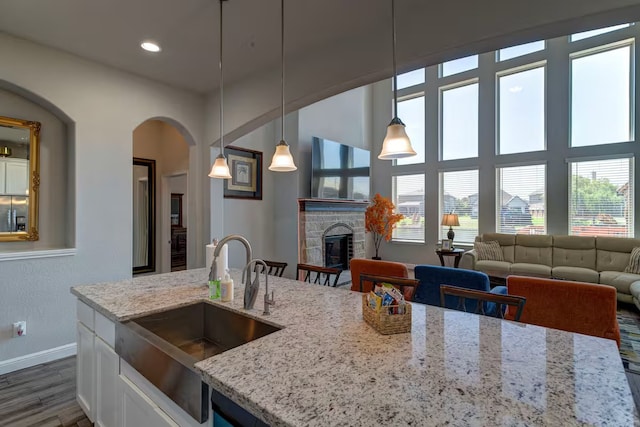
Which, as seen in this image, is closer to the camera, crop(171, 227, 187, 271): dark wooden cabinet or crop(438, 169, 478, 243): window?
crop(171, 227, 187, 271): dark wooden cabinet

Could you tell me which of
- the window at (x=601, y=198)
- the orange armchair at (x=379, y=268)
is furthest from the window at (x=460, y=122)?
the orange armchair at (x=379, y=268)

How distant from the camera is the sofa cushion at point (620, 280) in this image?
14.3 ft

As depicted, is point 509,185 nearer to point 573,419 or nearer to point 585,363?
point 585,363

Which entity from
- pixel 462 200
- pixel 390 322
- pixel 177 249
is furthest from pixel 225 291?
pixel 462 200

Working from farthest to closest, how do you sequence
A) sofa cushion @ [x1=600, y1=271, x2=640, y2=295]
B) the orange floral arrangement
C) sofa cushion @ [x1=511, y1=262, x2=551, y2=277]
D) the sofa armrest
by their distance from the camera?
the orange floral arrangement, the sofa armrest, sofa cushion @ [x1=511, y1=262, x2=551, y2=277], sofa cushion @ [x1=600, y1=271, x2=640, y2=295]

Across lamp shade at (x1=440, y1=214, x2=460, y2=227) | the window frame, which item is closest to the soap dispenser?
lamp shade at (x1=440, y1=214, x2=460, y2=227)

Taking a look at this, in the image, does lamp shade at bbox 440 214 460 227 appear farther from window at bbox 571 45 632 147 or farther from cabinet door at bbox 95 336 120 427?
cabinet door at bbox 95 336 120 427

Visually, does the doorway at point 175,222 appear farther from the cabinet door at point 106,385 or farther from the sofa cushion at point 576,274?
the sofa cushion at point 576,274

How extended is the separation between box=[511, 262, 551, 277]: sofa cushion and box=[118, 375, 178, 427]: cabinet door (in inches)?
223

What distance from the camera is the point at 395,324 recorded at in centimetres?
129

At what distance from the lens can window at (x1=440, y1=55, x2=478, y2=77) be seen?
674 cm

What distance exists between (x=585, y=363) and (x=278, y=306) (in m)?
1.27

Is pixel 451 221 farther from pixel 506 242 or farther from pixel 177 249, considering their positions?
pixel 177 249

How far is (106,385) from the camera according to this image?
5.45ft
